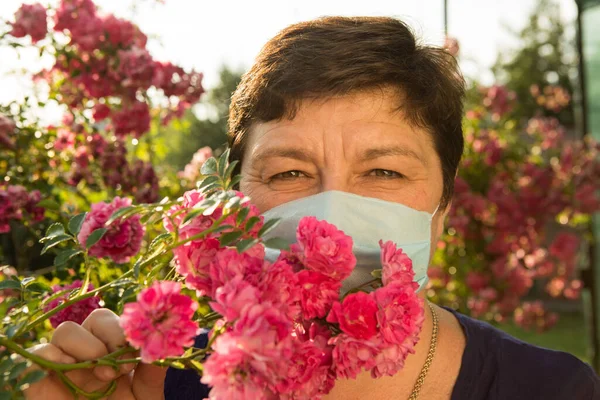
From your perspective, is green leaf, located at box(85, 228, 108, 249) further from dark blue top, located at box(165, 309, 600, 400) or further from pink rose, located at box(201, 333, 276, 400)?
dark blue top, located at box(165, 309, 600, 400)

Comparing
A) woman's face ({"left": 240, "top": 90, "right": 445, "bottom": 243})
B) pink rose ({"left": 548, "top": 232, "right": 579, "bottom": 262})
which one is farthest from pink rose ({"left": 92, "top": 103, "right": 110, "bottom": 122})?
pink rose ({"left": 548, "top": 232, "right": 579, "bottom": 262})

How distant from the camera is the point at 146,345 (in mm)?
1075

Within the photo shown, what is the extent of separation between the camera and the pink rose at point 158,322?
1.08 meters

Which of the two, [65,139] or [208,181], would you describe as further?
[65,139]

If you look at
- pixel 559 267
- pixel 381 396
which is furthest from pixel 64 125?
pixel 559 267

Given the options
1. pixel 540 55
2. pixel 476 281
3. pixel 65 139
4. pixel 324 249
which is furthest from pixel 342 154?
pixel 540 55

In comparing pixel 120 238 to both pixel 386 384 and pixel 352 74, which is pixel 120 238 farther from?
pixel 386 384

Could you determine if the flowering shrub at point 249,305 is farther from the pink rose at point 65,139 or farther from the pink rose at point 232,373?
the pink rose at point 65,139

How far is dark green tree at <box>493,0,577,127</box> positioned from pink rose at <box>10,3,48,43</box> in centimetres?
2528

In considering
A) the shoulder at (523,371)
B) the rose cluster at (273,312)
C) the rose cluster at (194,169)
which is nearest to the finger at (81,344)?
the rose cluster at (273,312)

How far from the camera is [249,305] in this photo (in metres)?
1.07

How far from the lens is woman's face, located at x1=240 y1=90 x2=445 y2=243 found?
79.7 inches

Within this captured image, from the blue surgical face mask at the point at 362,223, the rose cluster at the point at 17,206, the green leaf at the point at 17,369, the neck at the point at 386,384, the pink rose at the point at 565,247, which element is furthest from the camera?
the pink rose at the point at 565,247

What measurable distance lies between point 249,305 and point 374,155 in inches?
41.3
